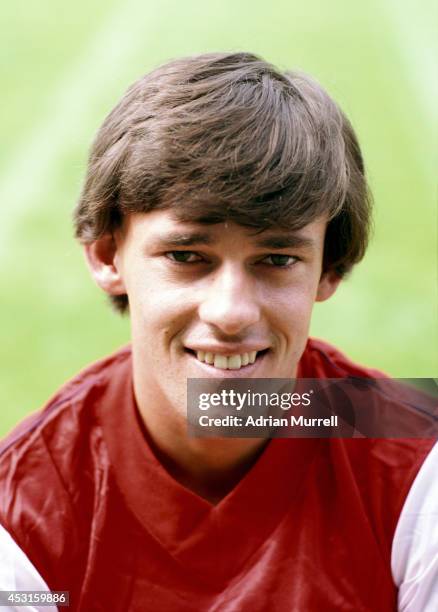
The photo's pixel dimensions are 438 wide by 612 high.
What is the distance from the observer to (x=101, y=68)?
217 cm

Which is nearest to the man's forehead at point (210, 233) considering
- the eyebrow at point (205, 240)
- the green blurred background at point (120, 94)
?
the eyebrow at point (205, 240)

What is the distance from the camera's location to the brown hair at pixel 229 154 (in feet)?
3.46

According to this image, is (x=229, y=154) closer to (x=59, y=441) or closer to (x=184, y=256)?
(x=184, y=256)

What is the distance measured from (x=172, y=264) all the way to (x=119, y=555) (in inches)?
15.1

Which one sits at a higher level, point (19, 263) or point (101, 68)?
point (101, 68)

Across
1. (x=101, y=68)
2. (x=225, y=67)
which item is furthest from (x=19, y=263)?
(x=225, y=67)

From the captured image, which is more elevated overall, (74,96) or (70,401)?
(74,96)

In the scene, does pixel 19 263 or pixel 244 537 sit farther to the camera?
pixel 19 263

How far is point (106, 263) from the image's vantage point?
1.25 metres

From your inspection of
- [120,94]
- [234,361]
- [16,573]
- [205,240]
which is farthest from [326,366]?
[120,94]

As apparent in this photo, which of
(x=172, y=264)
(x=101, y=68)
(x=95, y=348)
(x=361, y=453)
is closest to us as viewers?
(x=172, y=264)

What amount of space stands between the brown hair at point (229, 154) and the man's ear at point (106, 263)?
15 millimetres

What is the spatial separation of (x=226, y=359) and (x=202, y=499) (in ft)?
0.65

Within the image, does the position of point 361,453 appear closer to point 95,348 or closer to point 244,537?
point 244,537
